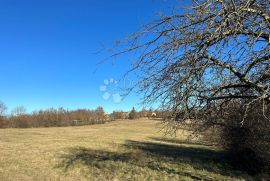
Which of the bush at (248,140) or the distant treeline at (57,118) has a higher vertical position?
the distant treeline at (57,118)

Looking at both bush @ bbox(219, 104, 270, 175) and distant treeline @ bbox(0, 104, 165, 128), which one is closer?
bush @ bbox(219, 104, 270, 175)

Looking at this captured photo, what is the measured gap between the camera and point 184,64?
19.8 ft

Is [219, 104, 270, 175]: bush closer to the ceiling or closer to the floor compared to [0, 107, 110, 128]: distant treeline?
closer to the floor

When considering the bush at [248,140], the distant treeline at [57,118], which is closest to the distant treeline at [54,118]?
the distant treeline at [57,118]

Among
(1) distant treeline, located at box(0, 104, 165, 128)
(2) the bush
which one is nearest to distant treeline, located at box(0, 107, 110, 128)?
(1) distant treeline, located at box(0, 104, 165, 128)

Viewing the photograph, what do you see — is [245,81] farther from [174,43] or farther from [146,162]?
[146,162]

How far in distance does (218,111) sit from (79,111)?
9533 centimetres

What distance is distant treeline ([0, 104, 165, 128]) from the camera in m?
76.6

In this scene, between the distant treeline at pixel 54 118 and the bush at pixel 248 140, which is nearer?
the bush at pixel 248 140

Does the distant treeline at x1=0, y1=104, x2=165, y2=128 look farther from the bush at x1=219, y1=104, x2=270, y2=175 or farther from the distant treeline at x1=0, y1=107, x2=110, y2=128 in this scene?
the bush at x1=219, y1=104, x2=270, y2=175

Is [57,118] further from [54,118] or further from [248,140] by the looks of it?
[248,140]

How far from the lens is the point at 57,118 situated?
3442 inches

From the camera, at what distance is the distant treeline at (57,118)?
76.6 meters

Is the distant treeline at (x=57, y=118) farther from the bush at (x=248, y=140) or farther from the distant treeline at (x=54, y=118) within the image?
the bush at (x=248, y=140)
